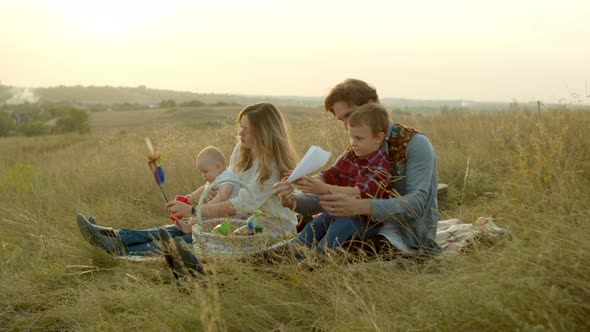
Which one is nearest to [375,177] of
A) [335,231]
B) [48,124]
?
[335,231]

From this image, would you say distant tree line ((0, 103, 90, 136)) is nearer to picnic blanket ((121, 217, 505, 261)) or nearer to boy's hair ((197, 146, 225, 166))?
boy's hair ((197, 146, 225, 166))

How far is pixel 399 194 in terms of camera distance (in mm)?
3637

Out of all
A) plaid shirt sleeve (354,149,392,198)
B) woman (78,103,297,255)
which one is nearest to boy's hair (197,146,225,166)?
woman (78,103,297,255)

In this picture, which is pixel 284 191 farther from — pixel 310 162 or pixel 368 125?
pixel 368 125

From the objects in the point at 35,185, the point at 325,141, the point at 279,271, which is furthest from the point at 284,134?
the point at 35,185

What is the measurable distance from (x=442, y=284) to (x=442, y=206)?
Answer: 3140 millimetres

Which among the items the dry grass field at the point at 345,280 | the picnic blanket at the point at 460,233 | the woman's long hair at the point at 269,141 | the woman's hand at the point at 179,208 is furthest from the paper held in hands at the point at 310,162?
the woman's hand at the point at 179,208

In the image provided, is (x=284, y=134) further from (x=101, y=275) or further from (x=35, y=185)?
(x=35, y=185)

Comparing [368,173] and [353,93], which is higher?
[353,93]

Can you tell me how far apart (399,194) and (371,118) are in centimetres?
48

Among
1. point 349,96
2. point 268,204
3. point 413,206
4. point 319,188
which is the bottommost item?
point 268,204

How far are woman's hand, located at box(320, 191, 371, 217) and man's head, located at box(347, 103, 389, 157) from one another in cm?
37

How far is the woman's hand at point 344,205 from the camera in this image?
11.4 ft

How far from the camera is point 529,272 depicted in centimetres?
230
